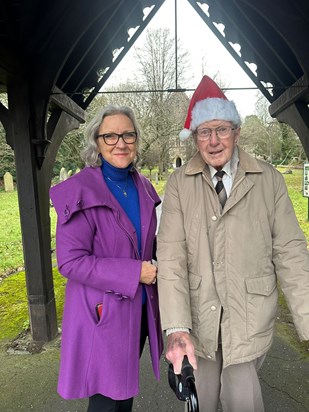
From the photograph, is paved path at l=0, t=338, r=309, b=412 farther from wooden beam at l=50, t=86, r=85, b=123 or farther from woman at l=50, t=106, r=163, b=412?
wooden beam at l=50, t=86, r=85, b=123

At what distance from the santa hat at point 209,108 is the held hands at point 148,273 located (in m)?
0.82

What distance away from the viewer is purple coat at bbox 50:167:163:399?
1832mm

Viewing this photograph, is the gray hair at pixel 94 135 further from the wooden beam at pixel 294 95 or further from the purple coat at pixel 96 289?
the wooden beam at pixel 294 95

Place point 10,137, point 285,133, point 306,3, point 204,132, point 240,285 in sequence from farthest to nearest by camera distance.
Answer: point 285,133 → point 10,137 → point 306,3 → point 204,132 → point 240,285

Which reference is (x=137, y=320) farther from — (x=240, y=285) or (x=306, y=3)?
(x=306, y=3)

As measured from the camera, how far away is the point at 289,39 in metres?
3.16

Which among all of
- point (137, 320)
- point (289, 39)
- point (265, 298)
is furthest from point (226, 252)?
point (289, 39)

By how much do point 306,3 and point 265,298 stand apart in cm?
277

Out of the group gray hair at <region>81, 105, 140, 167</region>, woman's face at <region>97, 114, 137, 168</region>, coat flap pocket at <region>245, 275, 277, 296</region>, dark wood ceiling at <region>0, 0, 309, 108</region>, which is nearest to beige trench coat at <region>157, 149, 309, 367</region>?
coat flap pocket at <region>245, 275, 277, 296</region>

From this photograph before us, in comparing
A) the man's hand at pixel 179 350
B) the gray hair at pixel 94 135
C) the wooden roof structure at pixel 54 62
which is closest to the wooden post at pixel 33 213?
the wooden roof structure at pixel 54 62

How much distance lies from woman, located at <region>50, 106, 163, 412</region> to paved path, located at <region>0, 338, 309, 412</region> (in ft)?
3.70

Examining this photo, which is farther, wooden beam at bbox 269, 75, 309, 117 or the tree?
the tree

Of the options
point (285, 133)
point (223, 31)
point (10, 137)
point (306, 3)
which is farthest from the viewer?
point (285, 133)

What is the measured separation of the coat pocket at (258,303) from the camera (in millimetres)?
1812
